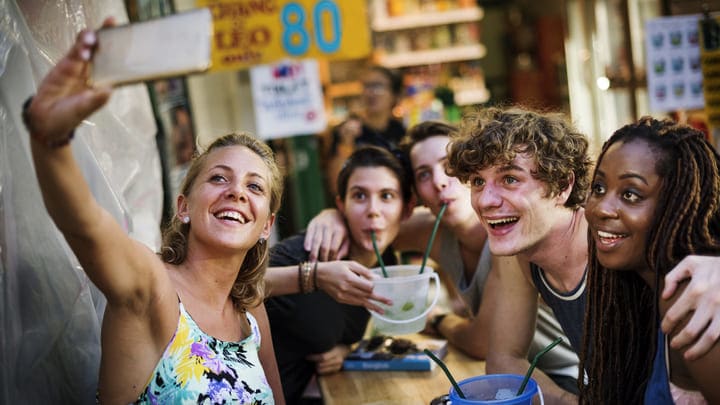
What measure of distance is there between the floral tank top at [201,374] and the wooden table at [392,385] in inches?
19.6

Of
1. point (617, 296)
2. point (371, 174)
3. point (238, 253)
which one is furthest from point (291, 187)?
point (617, 296)

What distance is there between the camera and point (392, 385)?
257 centimetres

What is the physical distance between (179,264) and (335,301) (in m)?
0.90

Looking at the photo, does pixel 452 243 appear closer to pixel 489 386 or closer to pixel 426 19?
pixel 489 386

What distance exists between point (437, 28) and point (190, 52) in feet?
25.9

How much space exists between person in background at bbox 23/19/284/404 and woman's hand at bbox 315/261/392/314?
256mm

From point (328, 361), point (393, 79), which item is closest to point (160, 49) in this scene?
point (328, 361)

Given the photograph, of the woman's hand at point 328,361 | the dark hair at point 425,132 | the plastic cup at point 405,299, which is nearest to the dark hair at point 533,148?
the plastic cup at point 405,299

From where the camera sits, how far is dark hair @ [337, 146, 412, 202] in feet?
9.89

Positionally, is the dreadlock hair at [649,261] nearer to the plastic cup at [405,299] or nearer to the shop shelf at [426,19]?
the plastic cup at [405,299]

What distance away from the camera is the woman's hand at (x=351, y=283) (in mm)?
2386

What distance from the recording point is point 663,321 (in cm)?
153

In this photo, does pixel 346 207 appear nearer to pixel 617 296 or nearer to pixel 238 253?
pixel 238 253

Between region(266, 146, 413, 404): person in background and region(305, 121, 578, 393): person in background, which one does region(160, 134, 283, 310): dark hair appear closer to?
Answer: region(266, 146, 413, 404): person in background
